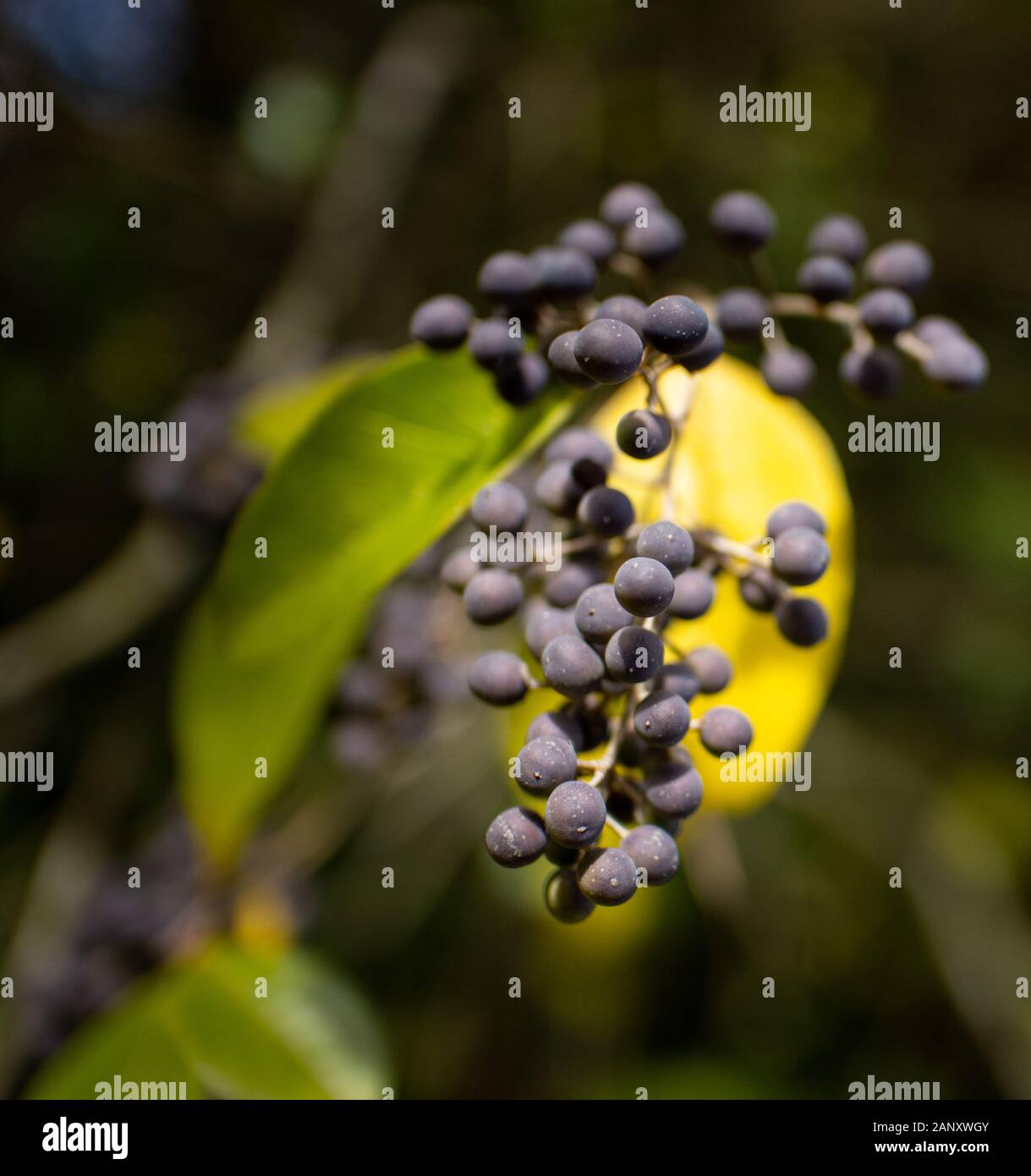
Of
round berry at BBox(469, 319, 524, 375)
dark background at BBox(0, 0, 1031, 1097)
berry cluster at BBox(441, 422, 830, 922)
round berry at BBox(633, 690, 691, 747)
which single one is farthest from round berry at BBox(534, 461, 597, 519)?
dark background at BBox(0, 0, 1031, 1097)

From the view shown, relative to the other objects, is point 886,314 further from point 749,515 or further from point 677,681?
point 677,681

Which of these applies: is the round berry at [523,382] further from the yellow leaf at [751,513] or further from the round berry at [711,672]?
the round berry at [711,672]

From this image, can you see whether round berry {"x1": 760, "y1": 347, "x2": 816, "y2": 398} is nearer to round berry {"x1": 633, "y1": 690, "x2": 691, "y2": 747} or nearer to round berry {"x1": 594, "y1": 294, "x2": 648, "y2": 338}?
round berry {"x1": 594, "y1": 294, "x2": 648, "y2": 338}

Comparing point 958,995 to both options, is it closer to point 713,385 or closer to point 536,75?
point 713,385

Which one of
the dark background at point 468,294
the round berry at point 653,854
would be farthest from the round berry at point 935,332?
the dark background at point 468,294

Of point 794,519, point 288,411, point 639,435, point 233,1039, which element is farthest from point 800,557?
point 233,1039
